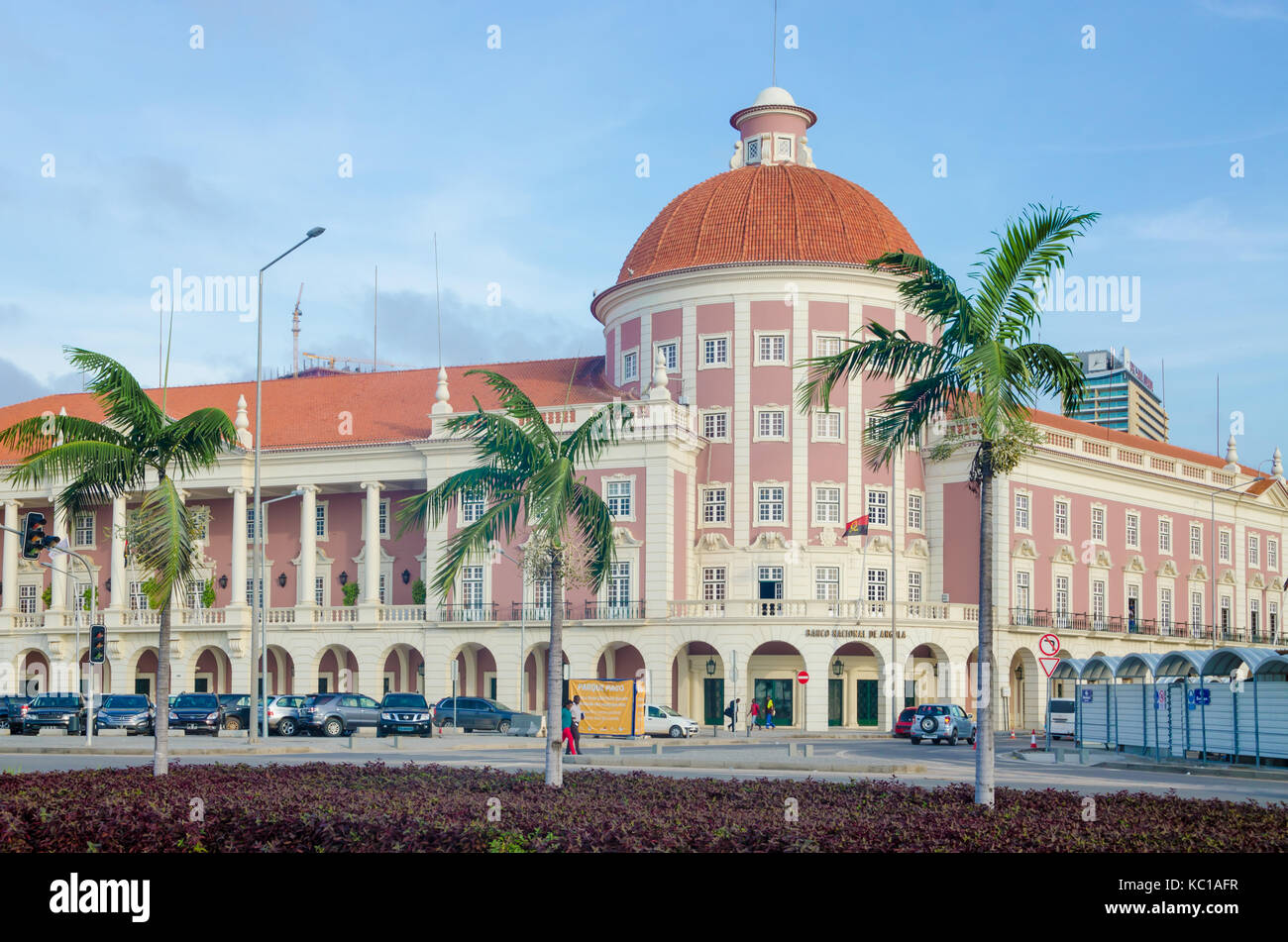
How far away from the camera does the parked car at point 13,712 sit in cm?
5281

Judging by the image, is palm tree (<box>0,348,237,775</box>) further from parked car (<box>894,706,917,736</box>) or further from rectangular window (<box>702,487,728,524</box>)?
rectangular window (<box>702,487,728,524</box>)

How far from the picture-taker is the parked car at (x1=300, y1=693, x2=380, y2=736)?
50.7 meters

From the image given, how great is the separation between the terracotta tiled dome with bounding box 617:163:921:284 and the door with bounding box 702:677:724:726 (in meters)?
18.3

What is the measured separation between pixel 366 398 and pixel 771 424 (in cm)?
2144

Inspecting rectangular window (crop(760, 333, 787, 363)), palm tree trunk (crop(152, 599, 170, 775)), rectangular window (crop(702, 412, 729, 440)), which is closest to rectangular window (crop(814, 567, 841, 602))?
rectangular window (crop(702, 412, 729, 440))

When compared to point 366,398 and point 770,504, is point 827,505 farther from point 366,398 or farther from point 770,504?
point 366,398

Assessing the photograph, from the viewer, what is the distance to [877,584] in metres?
63.5

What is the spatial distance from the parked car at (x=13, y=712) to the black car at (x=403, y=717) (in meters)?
13.4

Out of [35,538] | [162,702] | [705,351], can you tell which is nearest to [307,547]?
[705,351]

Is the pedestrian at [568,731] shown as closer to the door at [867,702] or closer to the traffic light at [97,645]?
the traffic light at [97,645]

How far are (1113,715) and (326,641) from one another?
36706 mm

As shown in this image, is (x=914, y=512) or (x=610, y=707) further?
(x=914, y=512)
